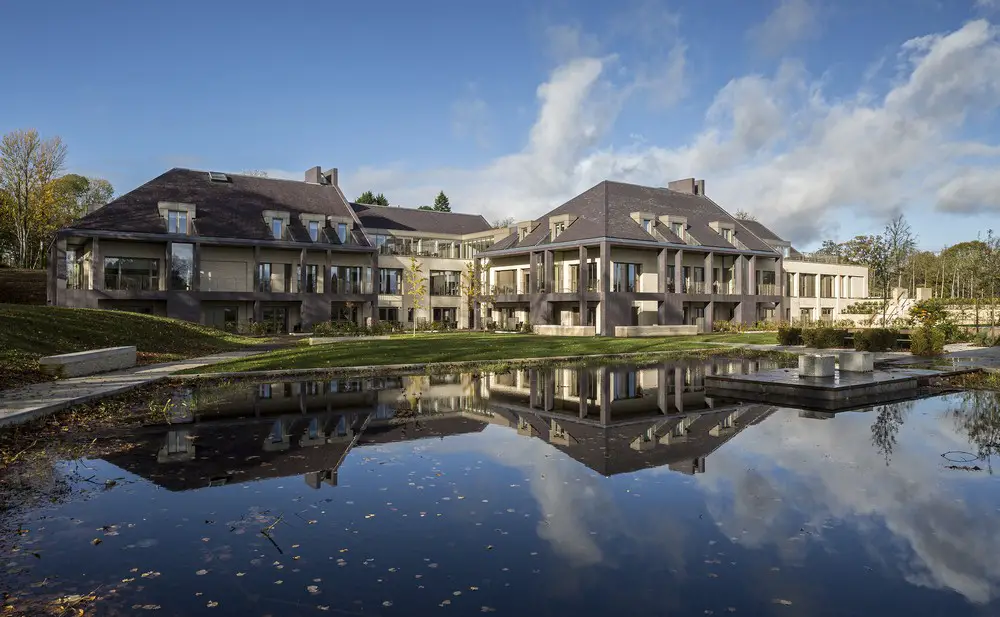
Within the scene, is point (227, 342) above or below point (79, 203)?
below

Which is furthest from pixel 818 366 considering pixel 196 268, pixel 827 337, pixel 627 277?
pixel 196 268

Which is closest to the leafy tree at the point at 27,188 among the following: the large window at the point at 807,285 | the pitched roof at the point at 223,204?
the pitched roof at the point at 223,204

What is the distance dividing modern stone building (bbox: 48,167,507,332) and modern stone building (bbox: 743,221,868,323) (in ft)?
88.9

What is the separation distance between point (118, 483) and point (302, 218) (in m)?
41.4

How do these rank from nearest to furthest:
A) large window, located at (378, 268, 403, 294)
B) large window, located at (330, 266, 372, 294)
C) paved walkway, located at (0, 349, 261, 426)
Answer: paved walkway, located at (0, 349, 261, 426)
large window, located at (330, 266, 372, 294)
large window, located at (378, 268, 403, 294)

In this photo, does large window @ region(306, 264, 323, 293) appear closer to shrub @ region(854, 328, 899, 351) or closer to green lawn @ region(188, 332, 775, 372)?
green lawn @ region(188, 332, 775, 372)

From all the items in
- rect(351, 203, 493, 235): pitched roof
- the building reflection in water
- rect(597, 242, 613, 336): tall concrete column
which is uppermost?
rect(351, 203, 493, 235): pitched roof

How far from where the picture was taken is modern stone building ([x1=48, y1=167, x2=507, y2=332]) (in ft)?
135

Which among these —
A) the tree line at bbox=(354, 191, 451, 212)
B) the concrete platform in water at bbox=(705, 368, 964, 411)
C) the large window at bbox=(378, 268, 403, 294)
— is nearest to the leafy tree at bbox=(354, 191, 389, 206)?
the tree line at bbox=(354, 191, 451, 212)

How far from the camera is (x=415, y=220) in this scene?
59250 mm

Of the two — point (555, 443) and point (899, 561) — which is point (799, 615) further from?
point (555, 443)

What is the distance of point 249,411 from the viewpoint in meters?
13.0

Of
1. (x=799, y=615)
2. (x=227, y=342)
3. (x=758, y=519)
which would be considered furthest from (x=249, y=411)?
(x=227, y=342)

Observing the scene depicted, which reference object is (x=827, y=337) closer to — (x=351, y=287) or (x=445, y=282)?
(x=351, y=287)
